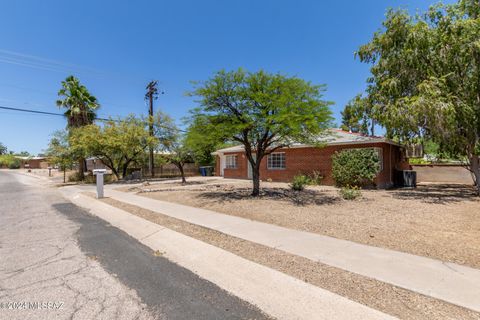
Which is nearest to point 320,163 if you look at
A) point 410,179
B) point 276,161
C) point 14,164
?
point 276,161

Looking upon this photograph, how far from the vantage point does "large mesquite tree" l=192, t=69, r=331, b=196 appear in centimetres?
993

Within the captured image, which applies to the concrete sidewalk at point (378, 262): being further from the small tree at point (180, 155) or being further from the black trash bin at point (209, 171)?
the black trash bin at point (209, 171)

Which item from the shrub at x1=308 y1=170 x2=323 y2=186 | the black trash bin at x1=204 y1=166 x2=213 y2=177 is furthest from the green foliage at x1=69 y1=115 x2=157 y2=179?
the shrub at x1=308 y1=170 x2=323 y2=186

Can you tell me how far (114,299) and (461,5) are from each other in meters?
18.4

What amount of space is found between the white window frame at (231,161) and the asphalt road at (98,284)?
18.5 m

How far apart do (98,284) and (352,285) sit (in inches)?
148

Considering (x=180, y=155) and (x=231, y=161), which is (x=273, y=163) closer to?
(x=231, y=161)

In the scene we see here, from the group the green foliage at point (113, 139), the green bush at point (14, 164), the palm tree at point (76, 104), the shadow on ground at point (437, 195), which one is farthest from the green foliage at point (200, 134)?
the green bush at point (14, 164)

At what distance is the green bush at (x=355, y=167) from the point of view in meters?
14.1

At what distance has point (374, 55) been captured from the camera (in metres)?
14.8

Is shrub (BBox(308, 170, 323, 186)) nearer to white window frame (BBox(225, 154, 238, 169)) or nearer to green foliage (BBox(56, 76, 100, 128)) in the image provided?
white window frame (BBox(225, 154, 238, 169))

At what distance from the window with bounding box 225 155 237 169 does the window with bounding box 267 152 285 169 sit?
4.91 meters

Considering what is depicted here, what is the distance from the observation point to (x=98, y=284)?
370 centimetres

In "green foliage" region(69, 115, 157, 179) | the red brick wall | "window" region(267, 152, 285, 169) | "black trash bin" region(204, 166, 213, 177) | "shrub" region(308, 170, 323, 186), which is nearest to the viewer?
the red brick wall
